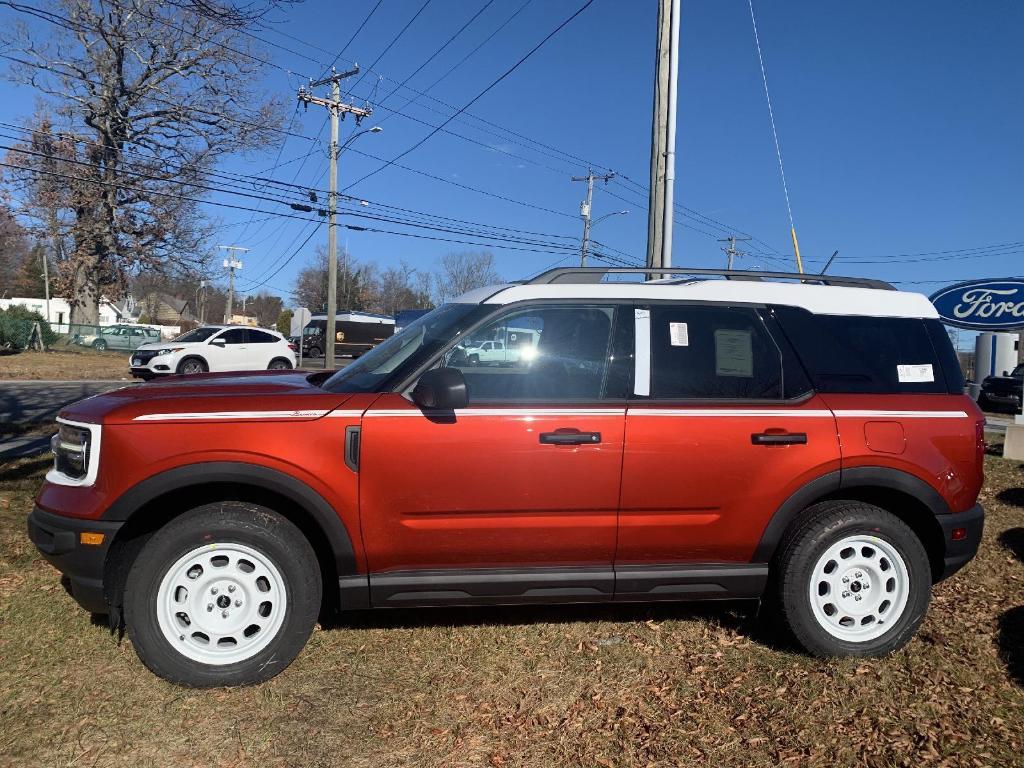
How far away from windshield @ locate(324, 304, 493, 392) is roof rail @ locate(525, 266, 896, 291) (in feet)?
1.42

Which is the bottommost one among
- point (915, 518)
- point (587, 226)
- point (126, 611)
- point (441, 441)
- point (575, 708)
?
point (575, 708)

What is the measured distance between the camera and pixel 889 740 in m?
2.92

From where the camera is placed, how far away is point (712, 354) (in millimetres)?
3555

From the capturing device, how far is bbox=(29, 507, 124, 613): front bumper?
3047 mm

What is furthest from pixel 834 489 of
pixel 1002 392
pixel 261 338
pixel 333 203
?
pixel 333 203

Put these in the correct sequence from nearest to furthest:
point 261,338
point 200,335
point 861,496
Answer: point 861,496, point 200,335, point 261,338

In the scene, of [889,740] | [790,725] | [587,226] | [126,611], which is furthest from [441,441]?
[587,226]

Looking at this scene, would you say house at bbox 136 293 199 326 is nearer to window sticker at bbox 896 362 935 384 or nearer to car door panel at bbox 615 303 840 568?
car door panel at bbox 615 303 840 568

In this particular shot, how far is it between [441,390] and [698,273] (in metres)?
1.61

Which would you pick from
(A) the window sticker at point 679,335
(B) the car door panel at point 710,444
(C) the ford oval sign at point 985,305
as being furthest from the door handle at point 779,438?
(C) the ford oval sign at point 985,305

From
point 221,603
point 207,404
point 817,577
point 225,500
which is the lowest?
point 221,603

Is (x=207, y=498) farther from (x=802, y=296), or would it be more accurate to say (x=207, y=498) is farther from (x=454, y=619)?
(x=802, y=296)

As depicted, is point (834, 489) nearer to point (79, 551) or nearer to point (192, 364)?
point (79, 551)

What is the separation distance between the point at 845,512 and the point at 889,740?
1025 mm
